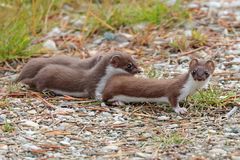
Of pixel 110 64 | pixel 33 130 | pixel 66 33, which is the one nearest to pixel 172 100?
pixel 110 64

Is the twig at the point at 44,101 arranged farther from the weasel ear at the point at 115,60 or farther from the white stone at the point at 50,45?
the white stone at the point at 50,45

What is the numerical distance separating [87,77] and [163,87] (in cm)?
84

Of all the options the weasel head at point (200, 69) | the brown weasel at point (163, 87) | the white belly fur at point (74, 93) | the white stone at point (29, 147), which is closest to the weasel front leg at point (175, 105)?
the brown weasel at point (163, 87)

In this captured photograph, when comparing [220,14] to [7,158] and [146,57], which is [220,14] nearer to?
[146,57]

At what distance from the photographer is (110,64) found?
22.4 ft

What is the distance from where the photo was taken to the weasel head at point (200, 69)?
6.25 meters

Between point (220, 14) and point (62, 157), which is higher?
point (220, 14)

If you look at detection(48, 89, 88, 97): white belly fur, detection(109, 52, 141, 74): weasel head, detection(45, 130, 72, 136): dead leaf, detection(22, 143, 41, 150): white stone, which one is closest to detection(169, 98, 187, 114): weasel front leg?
detection(109, 52, 141, 74): weasel head

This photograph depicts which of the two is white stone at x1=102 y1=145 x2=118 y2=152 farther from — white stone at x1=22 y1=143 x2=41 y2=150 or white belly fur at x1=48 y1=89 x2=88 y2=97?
white belly fur at x1=48 y1=89 x2=88 y2=97

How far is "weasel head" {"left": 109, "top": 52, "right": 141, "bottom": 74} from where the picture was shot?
22.4 feet

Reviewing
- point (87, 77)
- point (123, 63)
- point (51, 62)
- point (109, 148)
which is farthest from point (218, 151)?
point (51, 62)

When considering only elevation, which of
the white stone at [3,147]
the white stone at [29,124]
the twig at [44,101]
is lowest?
the white stone at [3,147]

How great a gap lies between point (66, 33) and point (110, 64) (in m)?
2.61

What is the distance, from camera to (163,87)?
6.41 metres
